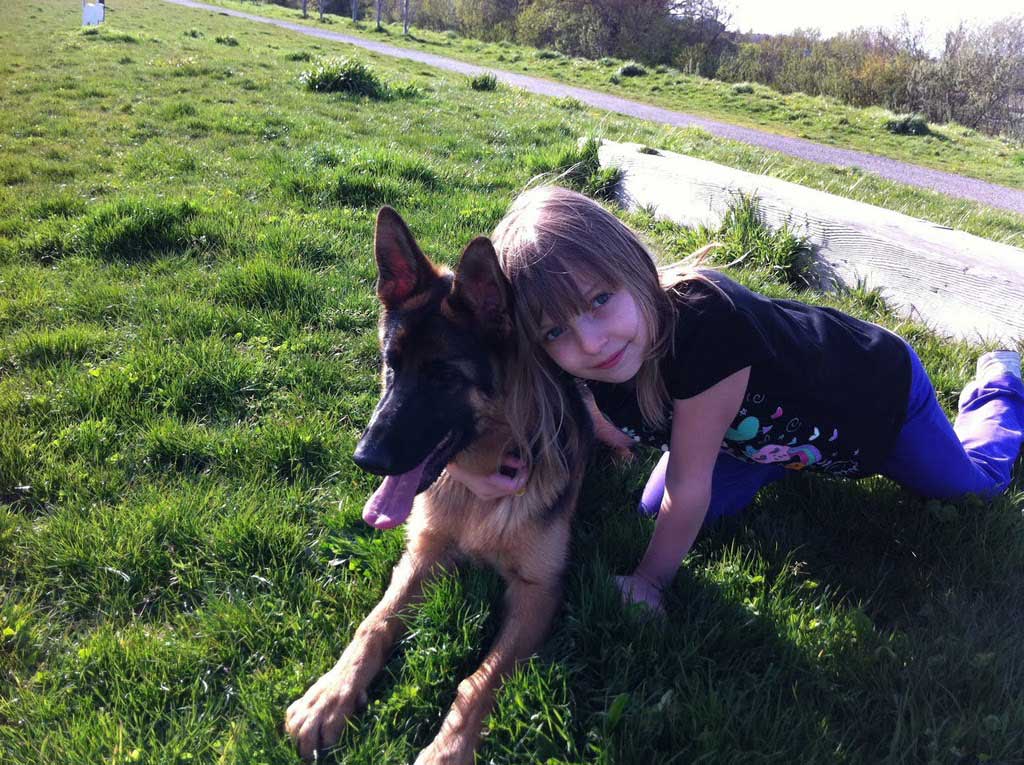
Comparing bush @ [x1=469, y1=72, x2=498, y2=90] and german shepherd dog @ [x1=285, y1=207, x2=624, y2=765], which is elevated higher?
bush @ [x1=469, y1=72, x2=498, y2=90]

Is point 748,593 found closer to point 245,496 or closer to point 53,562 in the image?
point 245,496

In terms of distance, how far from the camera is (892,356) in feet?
9.89

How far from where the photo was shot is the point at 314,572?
2.74m

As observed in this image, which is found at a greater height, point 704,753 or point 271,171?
point 271,171

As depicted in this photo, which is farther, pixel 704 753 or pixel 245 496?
pixel 245 496

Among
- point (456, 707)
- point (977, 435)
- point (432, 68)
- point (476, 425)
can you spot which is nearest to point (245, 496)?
point (476, 425)

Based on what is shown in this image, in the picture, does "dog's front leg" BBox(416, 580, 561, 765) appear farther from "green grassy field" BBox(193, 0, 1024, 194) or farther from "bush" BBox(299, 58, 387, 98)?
"green grassy field" BBox(193, 0, 1024, 194)

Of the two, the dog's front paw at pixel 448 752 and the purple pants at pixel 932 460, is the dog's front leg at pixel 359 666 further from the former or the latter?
the purple pants at pixel 932 460

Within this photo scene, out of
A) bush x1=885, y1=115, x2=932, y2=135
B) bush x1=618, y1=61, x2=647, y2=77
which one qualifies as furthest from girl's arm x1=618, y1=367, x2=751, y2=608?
bush x1=618, y1=61, x2=647, y2=77

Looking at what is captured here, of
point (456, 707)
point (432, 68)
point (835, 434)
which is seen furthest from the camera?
point (432, 68)

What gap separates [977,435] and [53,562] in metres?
4.48

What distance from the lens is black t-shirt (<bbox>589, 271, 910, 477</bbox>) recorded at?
249 cm

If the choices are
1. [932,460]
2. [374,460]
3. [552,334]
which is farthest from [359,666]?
[932,460]

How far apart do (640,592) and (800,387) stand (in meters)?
1.13
